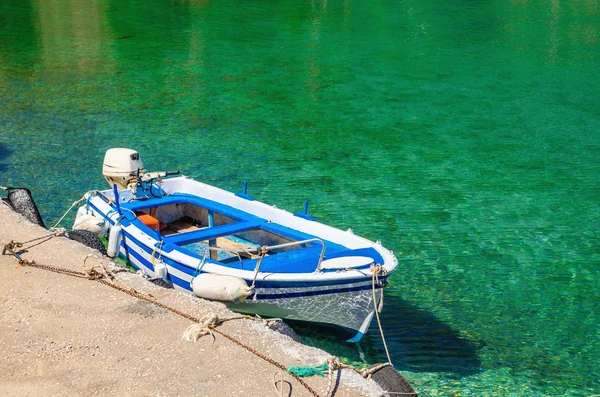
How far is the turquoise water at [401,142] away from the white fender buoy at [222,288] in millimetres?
1536

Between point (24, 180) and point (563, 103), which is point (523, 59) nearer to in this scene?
point (563, 103)

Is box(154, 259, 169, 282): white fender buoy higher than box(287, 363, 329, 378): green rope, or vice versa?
box(287, 363, 329, 378): green rope

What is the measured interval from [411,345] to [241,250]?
2.00 metres

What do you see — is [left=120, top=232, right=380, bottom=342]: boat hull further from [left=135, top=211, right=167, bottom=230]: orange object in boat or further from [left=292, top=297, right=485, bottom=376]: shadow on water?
[left=135, top=211, right=167, bottom=230]: orange object in boat

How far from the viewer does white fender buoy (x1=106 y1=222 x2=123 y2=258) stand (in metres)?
8.34

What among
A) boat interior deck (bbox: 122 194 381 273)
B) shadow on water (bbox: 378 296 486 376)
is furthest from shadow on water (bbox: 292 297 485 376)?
boat interior deck (bbox: 122 194 381 273)

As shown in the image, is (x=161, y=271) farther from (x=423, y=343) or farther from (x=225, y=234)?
(x=423, y=343)

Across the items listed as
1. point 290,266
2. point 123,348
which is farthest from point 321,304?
point 123,348

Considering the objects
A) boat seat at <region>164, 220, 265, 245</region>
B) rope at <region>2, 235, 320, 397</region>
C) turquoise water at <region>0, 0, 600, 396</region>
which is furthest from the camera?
turquoise water at <region>0, 0, 600, 396</region>

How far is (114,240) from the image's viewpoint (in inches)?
329

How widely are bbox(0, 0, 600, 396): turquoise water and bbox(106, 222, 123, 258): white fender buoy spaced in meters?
2.70

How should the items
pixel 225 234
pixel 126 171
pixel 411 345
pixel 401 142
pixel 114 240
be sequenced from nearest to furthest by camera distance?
pixel 411 345 < pixel 225 234 < pixel 114 240 < pixel 126 171 < pixel 401 142

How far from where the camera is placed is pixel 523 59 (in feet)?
74.5

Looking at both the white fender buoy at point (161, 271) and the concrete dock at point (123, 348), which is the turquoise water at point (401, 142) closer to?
the concrete dock at point (123, 348)
